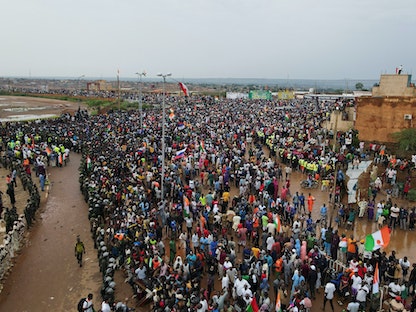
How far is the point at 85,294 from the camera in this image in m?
10.6

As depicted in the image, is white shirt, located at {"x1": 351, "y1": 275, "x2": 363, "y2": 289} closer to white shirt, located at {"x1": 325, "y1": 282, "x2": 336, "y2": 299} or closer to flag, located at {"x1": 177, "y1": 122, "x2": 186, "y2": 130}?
white shirt, located at {"x1": 325, "y1": 282, "x2": 336, "y2": 299}

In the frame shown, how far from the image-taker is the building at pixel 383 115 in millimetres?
23000

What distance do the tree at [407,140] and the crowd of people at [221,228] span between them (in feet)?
6.83

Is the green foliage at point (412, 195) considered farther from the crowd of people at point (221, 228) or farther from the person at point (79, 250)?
the person at point (79, 250)

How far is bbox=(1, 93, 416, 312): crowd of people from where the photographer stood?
9406 millimetres

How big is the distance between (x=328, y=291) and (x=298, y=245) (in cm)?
173

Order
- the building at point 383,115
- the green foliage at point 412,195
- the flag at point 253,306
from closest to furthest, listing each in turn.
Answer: the flag at point 253,306, the green foliage at point 412,195, the building at point 383,115

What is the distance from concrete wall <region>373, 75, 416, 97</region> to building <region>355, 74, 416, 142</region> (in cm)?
316

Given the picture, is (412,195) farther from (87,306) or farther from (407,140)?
(87,306)

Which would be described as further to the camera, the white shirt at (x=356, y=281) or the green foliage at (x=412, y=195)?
the green foliage at (x=412, y=195)

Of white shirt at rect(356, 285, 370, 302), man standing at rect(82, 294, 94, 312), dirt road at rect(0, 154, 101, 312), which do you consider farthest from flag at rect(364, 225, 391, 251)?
dirt road at rect(0, 154, 101, 312)

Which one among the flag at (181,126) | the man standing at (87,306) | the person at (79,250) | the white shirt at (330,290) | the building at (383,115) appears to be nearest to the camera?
the man standing at (87,306)

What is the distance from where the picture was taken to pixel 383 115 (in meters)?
23.8

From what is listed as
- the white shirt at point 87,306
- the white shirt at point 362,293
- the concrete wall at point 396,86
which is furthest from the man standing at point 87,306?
the concrete wall at point 396,86
